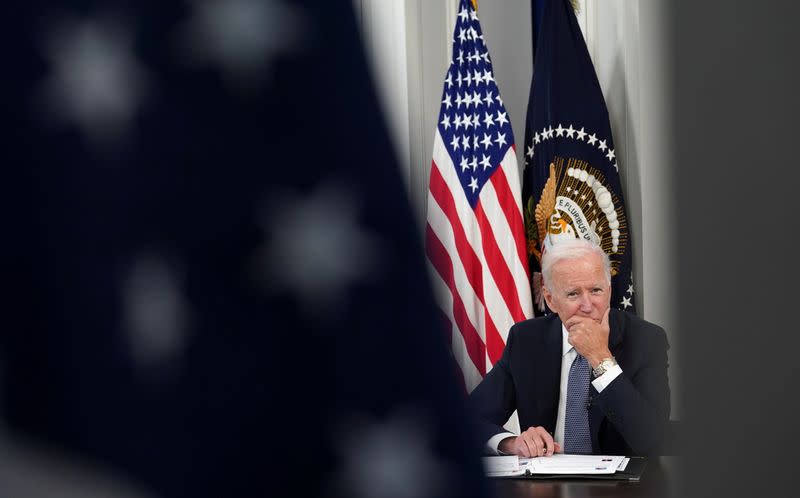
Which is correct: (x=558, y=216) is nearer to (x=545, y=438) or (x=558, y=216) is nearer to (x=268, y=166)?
(x=545, y=438)

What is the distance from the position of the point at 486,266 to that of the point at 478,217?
0.77 ft

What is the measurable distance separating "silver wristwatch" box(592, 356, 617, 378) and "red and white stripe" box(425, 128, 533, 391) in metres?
1.34

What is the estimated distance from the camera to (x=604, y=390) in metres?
2.90

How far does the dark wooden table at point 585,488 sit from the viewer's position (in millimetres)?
2184

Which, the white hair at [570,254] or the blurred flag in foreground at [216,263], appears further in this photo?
the white hair at [570,254]

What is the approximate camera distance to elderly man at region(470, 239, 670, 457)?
111 inches

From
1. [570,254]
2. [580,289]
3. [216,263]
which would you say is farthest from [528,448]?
[216,263]

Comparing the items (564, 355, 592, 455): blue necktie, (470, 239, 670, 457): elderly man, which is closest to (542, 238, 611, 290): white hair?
(470, 239, 670, 457): elderly man

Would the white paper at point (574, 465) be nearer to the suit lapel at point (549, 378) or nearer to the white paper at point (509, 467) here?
the white paper at point (509, 467)

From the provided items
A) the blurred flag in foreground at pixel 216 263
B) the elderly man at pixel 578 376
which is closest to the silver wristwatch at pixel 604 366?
the elderly man at pixel 578 376

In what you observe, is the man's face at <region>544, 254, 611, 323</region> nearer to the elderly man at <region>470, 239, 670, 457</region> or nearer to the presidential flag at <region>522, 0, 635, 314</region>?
the elderly man at <region>470, 239, 670, 457</region>

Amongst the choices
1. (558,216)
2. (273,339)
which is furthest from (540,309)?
(273,339)

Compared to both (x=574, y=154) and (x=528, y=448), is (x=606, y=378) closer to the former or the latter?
(x=528, y=448)

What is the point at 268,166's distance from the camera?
0.68 ft
